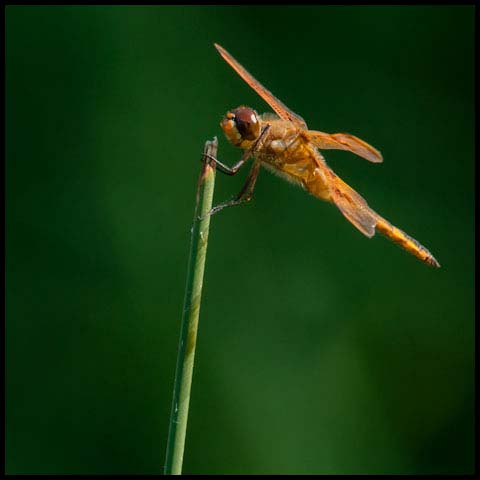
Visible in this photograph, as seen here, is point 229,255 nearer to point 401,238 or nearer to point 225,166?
point 401,238

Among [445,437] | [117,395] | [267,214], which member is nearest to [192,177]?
[267,214]

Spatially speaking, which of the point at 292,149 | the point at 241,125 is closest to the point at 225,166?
the point at 241,125

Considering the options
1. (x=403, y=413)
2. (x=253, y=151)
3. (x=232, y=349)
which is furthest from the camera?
(x=403, y=413)

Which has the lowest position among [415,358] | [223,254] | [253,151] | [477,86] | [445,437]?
[445,437]

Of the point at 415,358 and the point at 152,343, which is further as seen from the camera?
the point at 415,358

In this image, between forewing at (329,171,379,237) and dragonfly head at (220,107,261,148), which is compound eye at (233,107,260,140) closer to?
dragonfly head at (220,107,261,148)

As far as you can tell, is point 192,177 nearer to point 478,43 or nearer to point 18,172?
point 18,172

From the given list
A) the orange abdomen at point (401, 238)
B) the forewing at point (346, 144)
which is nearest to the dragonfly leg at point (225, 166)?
the forewing at point (346, 144)
